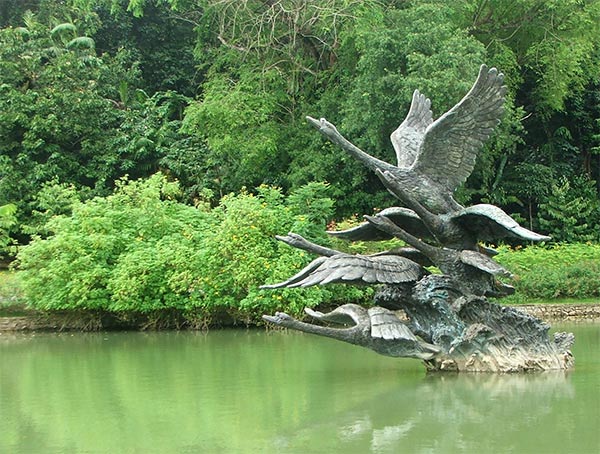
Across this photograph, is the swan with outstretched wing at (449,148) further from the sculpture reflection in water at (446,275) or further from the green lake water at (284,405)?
the green lake water at (284,405)

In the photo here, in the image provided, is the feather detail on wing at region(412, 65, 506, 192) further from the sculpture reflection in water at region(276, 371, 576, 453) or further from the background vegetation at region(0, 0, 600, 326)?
the background vegetation at region(0, 0, 600, 326)

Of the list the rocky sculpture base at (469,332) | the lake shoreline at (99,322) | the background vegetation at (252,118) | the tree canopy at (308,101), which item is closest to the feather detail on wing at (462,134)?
the rocky sculpture base at (469,332)

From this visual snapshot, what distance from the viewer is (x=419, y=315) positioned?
862 centimetres

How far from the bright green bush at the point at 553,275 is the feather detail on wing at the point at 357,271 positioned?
7.33 metres

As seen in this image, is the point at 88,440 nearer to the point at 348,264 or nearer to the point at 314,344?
the point at 348,264

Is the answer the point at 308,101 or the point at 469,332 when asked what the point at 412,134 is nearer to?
the point at 469,332

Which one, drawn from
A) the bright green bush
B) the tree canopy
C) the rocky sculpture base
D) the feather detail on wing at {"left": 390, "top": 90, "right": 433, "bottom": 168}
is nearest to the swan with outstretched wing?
the feather detail on wing at {"left": 390, "top": 90, "right": 433, "bottom": 168}

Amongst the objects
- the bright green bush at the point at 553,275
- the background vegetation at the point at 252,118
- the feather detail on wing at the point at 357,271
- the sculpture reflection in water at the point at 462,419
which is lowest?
the sculpture reflection in water at the point at 462,419

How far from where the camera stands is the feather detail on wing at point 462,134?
832 cm

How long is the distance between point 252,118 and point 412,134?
36.0 ft

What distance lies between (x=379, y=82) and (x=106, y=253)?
693cm

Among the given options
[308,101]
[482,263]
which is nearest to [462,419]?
[482,263]

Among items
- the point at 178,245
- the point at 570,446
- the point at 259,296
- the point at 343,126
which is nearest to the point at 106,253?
the point at 178,245

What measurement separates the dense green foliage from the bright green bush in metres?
3.07
